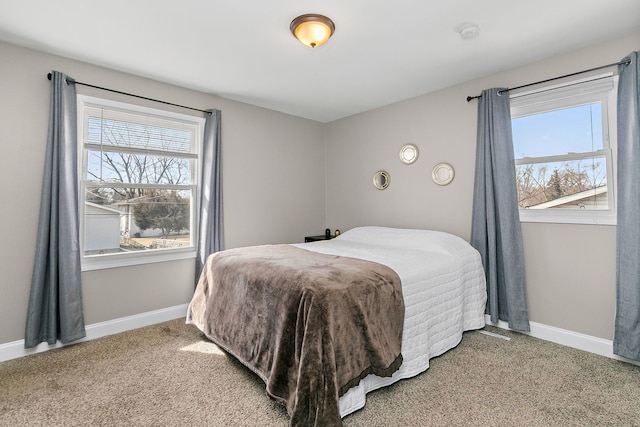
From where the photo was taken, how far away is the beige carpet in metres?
1.69

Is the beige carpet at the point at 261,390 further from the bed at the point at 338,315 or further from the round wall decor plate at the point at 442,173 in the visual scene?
the round wall decor plate at the point at 442,173

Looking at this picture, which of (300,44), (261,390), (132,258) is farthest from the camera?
(132,258)

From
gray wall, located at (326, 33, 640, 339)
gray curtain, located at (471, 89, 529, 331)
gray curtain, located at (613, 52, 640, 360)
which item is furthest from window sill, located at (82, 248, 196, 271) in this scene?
gray curtain, located at (613, 52, 640, 360)

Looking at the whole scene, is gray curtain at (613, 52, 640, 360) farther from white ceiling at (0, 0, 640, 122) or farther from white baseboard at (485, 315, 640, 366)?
white ceiling at (0, 0, 640, 122)

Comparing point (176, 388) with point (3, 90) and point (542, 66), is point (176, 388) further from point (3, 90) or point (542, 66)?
point (542, 66)

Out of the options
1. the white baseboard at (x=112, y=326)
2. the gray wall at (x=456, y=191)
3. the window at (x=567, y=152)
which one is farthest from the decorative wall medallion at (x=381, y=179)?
the white baseboard at (x=112, y=326)

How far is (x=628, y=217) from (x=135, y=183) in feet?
13.8

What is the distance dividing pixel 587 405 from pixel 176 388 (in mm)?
2530

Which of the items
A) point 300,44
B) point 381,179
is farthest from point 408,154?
point 300,44

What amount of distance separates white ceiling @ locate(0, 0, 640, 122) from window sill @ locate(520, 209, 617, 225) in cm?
136

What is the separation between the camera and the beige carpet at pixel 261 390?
1.69 m

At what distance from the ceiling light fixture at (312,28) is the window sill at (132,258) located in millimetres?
Result: 2470

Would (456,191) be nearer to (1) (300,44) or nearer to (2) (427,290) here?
(2) (427,290)

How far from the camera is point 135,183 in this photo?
3066mm
